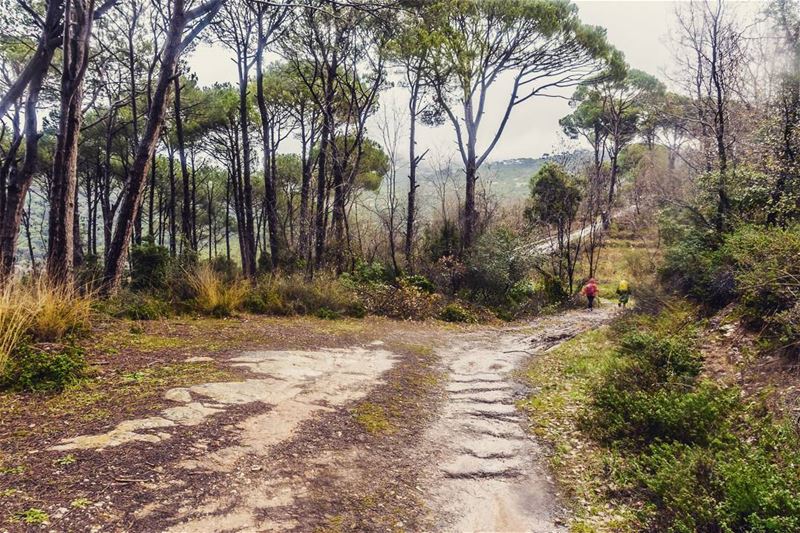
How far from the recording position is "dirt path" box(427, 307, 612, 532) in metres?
2.85

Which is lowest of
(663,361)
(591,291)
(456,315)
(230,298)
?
(456,315)

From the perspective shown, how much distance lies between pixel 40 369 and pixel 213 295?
4.38 meters

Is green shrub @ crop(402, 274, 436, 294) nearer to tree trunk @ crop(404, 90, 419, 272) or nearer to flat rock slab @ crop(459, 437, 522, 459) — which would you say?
tree trunk @ crop(404, 90, 419, 272)

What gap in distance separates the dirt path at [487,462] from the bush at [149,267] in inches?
241

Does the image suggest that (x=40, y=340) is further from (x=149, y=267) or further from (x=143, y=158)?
(x=149, y=267)

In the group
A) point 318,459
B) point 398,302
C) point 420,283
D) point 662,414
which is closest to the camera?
point 318,459

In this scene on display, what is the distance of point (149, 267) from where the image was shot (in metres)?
9.16

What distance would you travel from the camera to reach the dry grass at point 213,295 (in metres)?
7.67

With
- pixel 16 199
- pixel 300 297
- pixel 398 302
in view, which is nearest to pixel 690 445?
pixel 300 297

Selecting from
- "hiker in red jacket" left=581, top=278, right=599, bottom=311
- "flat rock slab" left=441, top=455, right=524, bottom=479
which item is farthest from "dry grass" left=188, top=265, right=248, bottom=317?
"hiker in red jacket" left=581, top=278, right=599, bottom=311

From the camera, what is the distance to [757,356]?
4512mm

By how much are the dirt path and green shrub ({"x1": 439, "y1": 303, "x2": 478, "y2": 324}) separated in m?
4.99

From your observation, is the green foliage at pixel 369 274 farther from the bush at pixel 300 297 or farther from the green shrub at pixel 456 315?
the green shrub at pixel 456 315

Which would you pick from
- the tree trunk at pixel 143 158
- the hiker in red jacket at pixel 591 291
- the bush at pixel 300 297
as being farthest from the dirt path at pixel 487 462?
the hiker in red jacket at pixel 591 291
